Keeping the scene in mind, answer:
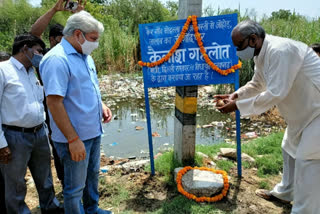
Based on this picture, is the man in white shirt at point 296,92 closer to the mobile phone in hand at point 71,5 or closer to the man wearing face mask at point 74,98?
the man wearing face mask at point 74,98

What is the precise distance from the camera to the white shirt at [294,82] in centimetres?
217

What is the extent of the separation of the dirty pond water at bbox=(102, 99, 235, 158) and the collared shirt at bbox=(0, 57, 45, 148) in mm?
2401

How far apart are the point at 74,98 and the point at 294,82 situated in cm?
184

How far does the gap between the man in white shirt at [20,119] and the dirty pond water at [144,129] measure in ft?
7.16

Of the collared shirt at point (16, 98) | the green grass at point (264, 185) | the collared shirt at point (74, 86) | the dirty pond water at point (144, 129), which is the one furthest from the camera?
the dirty pond water at point (144, 129)

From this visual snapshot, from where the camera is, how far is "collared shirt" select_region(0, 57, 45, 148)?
7.54 feet

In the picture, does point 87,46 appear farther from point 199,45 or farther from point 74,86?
point 199,45

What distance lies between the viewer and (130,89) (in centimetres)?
911

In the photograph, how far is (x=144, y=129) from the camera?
5.88 m

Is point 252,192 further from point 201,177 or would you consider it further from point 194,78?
point 194,78

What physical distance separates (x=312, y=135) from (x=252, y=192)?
47.4 inches

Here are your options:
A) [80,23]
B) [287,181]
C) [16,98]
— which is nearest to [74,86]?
[80,23]

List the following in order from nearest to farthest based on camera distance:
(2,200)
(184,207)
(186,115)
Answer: (2,200), (184,207), (186,115)

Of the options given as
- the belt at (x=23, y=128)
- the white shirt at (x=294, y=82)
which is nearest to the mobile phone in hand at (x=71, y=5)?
the belt at (x=23, y=128)
